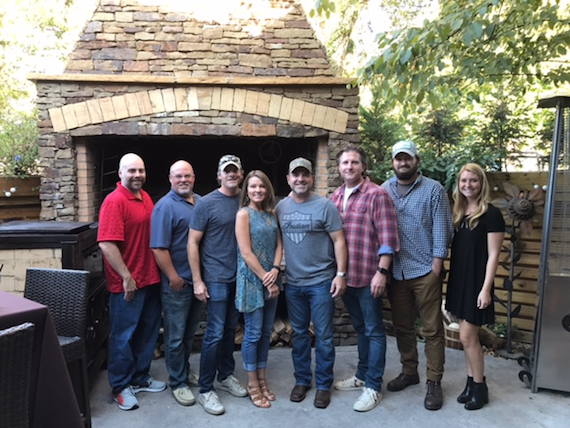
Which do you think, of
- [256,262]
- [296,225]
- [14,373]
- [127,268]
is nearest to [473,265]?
[296,225]

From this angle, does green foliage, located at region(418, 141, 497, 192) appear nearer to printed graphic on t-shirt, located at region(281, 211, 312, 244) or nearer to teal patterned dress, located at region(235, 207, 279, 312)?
printed graphic on t-shirt, located at region(281, 211, 312, 244)

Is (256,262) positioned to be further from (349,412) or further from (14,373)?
(14,373)

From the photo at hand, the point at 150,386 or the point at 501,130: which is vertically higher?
the point at 501,130

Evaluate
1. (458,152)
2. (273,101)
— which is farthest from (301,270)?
(458,152)

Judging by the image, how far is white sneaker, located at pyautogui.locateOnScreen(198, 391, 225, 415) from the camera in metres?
2.91

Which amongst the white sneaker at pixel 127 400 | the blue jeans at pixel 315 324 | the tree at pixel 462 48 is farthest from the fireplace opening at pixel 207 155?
the white sneaker at pixel 127 400

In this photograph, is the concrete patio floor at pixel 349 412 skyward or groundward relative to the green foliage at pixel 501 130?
groundward

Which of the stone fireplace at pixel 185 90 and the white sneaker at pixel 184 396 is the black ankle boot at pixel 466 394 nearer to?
the stone fireplace at pixel 185 90

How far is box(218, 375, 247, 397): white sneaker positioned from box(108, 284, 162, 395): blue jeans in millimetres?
568

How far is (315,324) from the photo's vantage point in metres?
2.99

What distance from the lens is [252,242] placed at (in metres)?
2.87

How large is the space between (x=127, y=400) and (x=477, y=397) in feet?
7.67

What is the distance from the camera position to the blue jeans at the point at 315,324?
292cm

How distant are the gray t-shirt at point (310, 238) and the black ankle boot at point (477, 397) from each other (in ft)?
4.04
